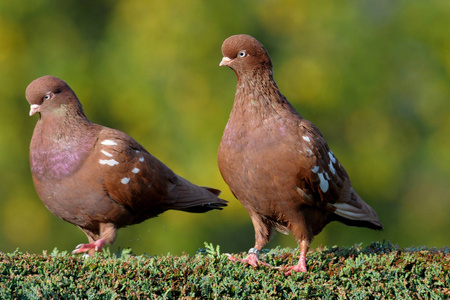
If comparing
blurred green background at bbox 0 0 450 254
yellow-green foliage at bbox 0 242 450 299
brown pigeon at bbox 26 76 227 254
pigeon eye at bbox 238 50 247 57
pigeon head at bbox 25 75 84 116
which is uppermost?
blurred green background at bbox 0 0 450 254

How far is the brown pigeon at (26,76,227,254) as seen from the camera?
18.2 feet

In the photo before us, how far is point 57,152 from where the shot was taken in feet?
18.3

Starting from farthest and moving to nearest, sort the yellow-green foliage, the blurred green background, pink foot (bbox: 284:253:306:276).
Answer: the blurred green background < pink foot (bbox: 284:253:306:276) < the yellow-green foliage

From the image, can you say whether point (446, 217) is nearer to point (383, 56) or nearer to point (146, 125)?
point (383, 56)

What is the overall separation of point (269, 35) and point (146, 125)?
93.1 inches

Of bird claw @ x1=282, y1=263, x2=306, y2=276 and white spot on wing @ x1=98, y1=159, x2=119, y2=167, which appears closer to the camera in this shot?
bird claw @ x1=282, y1=263, x2=306, y2=276

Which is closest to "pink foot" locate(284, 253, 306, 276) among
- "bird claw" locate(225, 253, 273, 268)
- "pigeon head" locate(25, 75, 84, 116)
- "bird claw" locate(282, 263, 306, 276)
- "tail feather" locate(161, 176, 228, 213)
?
"bird claw" locate(282, 263, 306, 276)

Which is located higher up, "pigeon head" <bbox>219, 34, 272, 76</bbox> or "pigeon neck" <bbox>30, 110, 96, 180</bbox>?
"pigeon head" <bbox>219, 34, 272, 76</bbox>

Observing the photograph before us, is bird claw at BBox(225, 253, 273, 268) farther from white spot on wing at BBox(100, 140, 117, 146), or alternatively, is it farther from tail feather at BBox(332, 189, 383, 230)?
white spot on wing at BBox(100, 140, 117, 146)

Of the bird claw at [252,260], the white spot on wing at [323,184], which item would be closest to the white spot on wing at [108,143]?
the bird claw at [252,260]

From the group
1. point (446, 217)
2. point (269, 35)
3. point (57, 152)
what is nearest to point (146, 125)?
point (269, 35)

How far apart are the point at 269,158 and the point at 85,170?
1577 millimetres

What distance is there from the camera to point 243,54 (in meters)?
5.15

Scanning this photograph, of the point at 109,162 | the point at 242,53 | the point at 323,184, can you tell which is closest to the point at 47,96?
the point at 109,162
